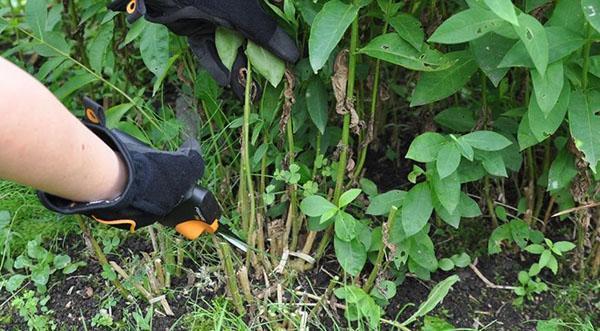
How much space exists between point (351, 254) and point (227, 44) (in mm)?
549

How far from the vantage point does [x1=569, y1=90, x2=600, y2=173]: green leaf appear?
150 centimetres

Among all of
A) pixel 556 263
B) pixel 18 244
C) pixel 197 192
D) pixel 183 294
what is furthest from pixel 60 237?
pixel 556 263

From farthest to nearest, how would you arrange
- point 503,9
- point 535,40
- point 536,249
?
point 536,249 → point 535,40 → point 503,9

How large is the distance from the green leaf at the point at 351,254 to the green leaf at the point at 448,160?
326mm

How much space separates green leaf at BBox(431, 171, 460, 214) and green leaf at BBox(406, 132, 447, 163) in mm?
55

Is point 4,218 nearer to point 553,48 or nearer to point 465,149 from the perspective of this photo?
point 465,149

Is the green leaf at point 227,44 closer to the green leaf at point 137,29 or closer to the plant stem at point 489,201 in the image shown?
the green leaf at point 137,29

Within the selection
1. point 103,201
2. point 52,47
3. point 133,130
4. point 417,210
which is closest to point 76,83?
point 52,47

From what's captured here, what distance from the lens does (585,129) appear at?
151 cm

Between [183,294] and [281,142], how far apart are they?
0.45m

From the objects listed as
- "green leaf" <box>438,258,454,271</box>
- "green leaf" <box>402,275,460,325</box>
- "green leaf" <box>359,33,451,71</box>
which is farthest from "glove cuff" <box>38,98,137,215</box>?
"green leaf" <box>438,258,454,271</box>

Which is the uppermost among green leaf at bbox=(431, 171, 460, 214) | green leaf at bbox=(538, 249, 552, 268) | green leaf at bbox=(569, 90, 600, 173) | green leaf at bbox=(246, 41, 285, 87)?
green leaf at bbox=(246, 41, 285, 87)

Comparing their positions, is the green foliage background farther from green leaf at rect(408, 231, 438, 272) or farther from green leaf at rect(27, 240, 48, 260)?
green leaf at rect(27, 240, 48, 260)

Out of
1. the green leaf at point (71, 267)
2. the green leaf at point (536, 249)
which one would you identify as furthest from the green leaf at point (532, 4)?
the green leaf at point (71, 267)
